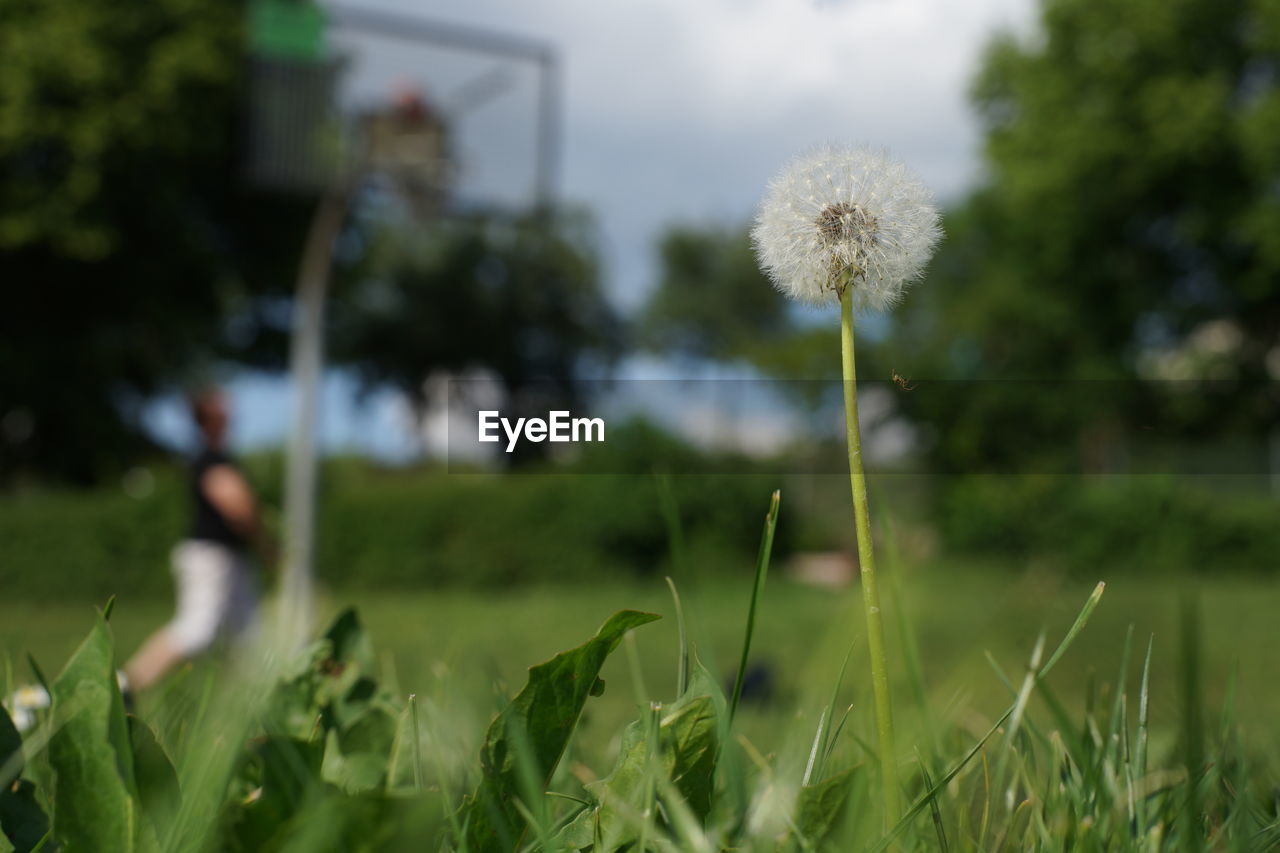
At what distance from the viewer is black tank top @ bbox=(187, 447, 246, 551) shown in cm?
722

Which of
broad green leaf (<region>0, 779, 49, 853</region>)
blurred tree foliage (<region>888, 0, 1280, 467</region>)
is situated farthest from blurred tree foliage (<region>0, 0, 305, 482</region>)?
broad green leaf (<region>0, 779, 49, 853</region>)

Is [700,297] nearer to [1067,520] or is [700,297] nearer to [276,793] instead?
[1067,520]

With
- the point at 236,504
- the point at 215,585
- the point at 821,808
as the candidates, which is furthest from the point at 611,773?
the point at 215,585

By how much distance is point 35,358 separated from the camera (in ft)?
73.2

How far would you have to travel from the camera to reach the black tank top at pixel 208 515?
284 inches

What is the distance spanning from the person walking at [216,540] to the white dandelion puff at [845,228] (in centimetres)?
654

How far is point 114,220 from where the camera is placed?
22.2m

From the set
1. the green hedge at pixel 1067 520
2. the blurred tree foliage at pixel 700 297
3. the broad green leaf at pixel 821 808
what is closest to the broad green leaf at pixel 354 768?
the broad green leaf at pixel 821 808

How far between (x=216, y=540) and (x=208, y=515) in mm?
176

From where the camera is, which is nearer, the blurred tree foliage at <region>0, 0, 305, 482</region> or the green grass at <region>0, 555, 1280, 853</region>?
the green grass at <region>0, 555, 1280, 853</region>

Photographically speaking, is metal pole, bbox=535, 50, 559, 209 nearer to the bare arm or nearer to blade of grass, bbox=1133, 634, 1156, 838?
the bare arm

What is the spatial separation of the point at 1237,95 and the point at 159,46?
71.8 feet

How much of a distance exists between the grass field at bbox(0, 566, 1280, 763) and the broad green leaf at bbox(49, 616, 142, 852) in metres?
0.36

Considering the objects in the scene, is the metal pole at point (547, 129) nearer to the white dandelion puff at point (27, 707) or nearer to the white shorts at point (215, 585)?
the white shorts at point (215, 585)
